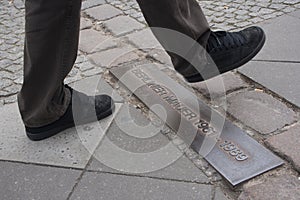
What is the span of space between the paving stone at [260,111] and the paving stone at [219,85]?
2.7 inches

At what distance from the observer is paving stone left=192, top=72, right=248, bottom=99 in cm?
255

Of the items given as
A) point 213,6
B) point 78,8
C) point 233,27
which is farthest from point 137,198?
point 213,6

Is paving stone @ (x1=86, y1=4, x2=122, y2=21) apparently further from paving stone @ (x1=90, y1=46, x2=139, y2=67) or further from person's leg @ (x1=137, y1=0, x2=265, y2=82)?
person's leg @ (x1=137, y1=0, x2=265, y2=82)

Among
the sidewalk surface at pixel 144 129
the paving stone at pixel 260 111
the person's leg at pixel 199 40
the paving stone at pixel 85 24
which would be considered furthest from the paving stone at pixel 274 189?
the paving stone at pixel 85 24

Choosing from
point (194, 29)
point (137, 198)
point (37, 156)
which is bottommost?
point (37, 156)

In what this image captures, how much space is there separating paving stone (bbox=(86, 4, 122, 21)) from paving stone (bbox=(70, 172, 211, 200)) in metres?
1.90

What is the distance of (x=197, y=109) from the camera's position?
243 centimetres

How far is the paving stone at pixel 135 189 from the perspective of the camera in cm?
191

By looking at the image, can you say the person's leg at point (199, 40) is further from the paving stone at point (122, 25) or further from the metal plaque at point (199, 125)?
the paving stone at point (122, 25)

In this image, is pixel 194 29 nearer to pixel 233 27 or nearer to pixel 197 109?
pixel 197 109

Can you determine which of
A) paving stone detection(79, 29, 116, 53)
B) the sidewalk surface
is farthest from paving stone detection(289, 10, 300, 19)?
paving stone detection(79, 29, 116, 53)

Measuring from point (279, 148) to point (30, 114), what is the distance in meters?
1.17

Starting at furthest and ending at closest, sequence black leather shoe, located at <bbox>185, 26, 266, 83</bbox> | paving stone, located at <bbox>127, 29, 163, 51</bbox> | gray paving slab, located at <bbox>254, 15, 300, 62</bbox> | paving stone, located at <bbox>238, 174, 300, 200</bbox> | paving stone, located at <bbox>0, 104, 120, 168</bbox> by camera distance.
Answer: paving stone, located at <bbox>127, 29, 163, 51</bbox>, gray paving slab, located at <bbox>254, 15, 300, 62</bbox>, black leather shoe, located at <bbox>185, 26, 266, 83</bbox>, paving stone, located at <bbox>0, 104, 120, 168</bbox>, paving stone, located at <bbox>238, 174, 300, 200</bbox>

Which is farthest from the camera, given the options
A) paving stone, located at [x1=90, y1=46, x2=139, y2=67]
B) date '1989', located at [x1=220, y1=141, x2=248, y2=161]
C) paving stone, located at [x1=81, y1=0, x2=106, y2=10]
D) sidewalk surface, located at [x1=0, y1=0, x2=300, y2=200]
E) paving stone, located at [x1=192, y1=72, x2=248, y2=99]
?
paving stone, located at [x1=81, y1=0, x2=106, y2=10]
